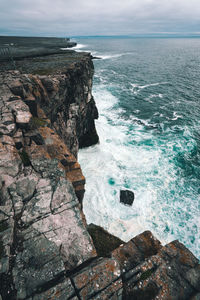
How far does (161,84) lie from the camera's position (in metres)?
60.2

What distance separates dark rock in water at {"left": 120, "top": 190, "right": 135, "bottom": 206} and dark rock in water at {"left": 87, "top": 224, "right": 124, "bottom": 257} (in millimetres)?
10771

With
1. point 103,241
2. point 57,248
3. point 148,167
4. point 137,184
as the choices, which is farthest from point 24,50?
point 57,248

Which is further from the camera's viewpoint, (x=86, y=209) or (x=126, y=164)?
(x=126, y=164)

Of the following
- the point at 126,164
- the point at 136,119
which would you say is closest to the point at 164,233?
the point at 126,164

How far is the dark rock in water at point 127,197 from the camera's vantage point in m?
19.0

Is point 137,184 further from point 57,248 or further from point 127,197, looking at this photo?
point 57,248

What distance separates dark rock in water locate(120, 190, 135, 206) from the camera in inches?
750

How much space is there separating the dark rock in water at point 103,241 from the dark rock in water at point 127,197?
10771 mm

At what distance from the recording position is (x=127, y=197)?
A: 1927cm

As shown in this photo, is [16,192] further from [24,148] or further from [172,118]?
[172,118]

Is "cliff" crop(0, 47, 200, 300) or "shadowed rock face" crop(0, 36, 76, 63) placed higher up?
"shadowed rock face" crop(0, 36, 76, 63)

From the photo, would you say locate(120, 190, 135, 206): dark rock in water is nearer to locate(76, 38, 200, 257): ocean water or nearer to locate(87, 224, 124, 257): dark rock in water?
locate(76, 38, 200, 257): ocean water

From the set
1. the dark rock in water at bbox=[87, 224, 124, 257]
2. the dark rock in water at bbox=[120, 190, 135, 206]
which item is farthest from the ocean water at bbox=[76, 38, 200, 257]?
the dark rock in water at bbox=[87, 224, 124, 257]

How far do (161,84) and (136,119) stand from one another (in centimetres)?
3341
